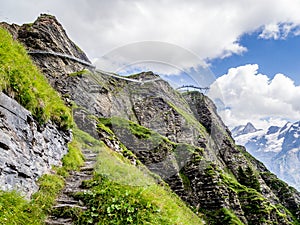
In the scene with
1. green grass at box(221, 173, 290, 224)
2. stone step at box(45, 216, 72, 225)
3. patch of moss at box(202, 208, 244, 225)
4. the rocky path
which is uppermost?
green grass at box(221, 173, 290, 224)

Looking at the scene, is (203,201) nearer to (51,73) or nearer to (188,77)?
(188,77)

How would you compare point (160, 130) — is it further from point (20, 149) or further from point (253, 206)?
point (20, 149)

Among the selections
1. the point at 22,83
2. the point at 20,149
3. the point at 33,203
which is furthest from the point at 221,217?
the point at 22,83

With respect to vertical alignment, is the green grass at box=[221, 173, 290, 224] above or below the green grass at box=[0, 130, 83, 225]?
above

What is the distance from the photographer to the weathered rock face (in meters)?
8.65

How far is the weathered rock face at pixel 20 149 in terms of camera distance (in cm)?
865

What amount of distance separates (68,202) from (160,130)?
5887 cm

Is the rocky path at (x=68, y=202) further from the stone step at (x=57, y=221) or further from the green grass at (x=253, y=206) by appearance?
the green grass at (x=253, y=206)

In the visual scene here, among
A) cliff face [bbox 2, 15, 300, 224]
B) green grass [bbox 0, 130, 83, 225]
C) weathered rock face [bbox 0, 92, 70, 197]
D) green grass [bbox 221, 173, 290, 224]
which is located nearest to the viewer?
green grass [bbox 0, 130, 83, 225]

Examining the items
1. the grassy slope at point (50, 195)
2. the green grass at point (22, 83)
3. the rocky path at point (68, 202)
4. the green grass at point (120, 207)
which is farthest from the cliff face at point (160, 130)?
the green grass at point (120, 207)

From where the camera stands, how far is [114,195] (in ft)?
33.9

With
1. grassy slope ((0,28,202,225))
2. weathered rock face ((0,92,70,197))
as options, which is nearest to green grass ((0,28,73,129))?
grassy slope ((0,28,202,225))

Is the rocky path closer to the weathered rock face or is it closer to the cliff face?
the weathered rock face

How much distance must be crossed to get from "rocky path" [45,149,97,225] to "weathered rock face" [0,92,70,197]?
3.55 ft
